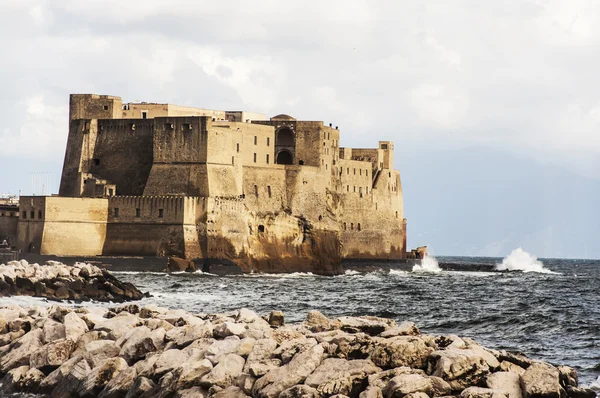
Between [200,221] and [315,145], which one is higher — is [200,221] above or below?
below

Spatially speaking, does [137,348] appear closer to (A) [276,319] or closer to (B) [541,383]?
(A) [276,319]

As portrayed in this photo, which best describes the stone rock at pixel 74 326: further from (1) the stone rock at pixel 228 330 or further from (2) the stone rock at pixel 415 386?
(2) the stone rock at pixel 415 386

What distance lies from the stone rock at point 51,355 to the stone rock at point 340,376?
578cm

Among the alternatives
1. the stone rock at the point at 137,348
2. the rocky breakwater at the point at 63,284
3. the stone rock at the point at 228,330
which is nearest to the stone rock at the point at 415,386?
the stone rock at the point at 228,330

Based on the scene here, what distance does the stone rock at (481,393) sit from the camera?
17.0m

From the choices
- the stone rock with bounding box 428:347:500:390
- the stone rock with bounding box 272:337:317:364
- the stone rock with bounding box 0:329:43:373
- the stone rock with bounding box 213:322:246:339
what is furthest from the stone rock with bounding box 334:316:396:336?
the stone rock with bounding box 0:329:43:373

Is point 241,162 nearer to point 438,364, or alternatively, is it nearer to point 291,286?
point 291,286

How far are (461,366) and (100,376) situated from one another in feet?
20.8

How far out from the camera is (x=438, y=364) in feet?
59.5

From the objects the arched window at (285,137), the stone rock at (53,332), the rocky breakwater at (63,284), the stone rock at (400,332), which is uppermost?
the arched window at (285,137)

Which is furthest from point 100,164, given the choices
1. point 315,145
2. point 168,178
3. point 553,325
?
point 553,325

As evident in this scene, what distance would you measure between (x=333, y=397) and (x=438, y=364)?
178 centimetres

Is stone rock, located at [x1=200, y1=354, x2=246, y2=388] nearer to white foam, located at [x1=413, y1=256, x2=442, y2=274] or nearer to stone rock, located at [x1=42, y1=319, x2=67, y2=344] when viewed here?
stone rock, located at [x1=42, y1=319, x2=67, y2=344]

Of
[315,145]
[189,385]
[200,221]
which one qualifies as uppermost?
[315,145]
